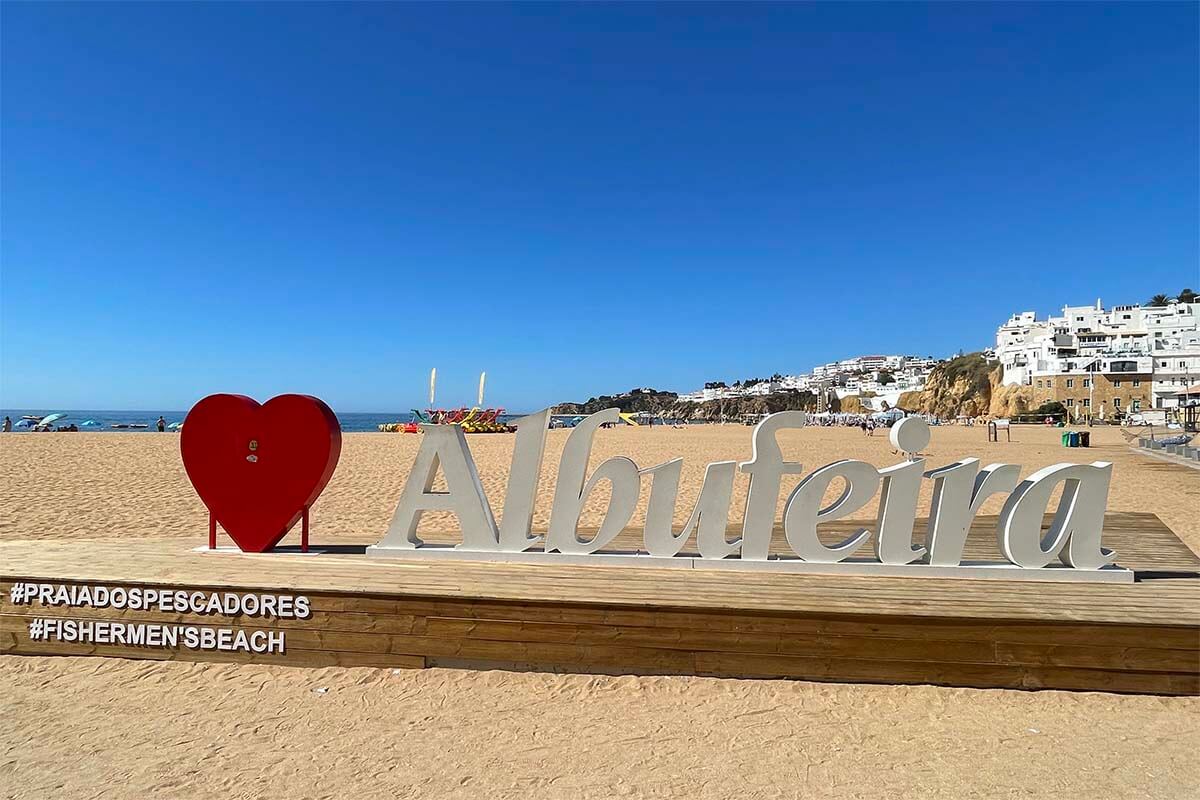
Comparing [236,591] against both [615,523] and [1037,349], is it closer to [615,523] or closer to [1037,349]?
[615,523]

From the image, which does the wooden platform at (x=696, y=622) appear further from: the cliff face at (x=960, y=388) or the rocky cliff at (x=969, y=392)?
the cliff face at (x=960, y=388)

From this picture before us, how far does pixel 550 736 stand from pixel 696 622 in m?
1.44

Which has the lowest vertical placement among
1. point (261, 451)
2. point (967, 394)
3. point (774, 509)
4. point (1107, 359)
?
point (774, 509)

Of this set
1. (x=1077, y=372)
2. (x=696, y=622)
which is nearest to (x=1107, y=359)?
(x=1077, y=372)

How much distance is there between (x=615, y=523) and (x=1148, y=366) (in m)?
92.3

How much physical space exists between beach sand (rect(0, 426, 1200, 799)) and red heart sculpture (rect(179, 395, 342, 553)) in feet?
5.71

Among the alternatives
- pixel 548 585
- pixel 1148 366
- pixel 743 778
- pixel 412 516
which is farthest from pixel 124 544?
pixel 1148 366

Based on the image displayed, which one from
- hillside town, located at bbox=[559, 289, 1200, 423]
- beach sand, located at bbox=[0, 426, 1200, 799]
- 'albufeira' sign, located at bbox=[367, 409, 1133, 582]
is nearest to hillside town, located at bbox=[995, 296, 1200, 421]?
hillside town, located at bbox=[559, 289, 1200, 423]

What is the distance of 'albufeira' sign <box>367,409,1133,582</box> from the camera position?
6105 millimetres

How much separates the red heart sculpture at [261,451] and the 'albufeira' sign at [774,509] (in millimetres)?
1000

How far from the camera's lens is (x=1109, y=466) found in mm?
5867

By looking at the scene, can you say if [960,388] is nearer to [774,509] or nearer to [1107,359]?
[1107,359]

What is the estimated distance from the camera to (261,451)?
6.82m

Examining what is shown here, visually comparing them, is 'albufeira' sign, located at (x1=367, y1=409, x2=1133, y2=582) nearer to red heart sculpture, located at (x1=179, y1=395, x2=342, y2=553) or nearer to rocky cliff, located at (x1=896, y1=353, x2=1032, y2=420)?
red heart sculpture, located at (x1=179, y1=395, x2=342, y2=553)
